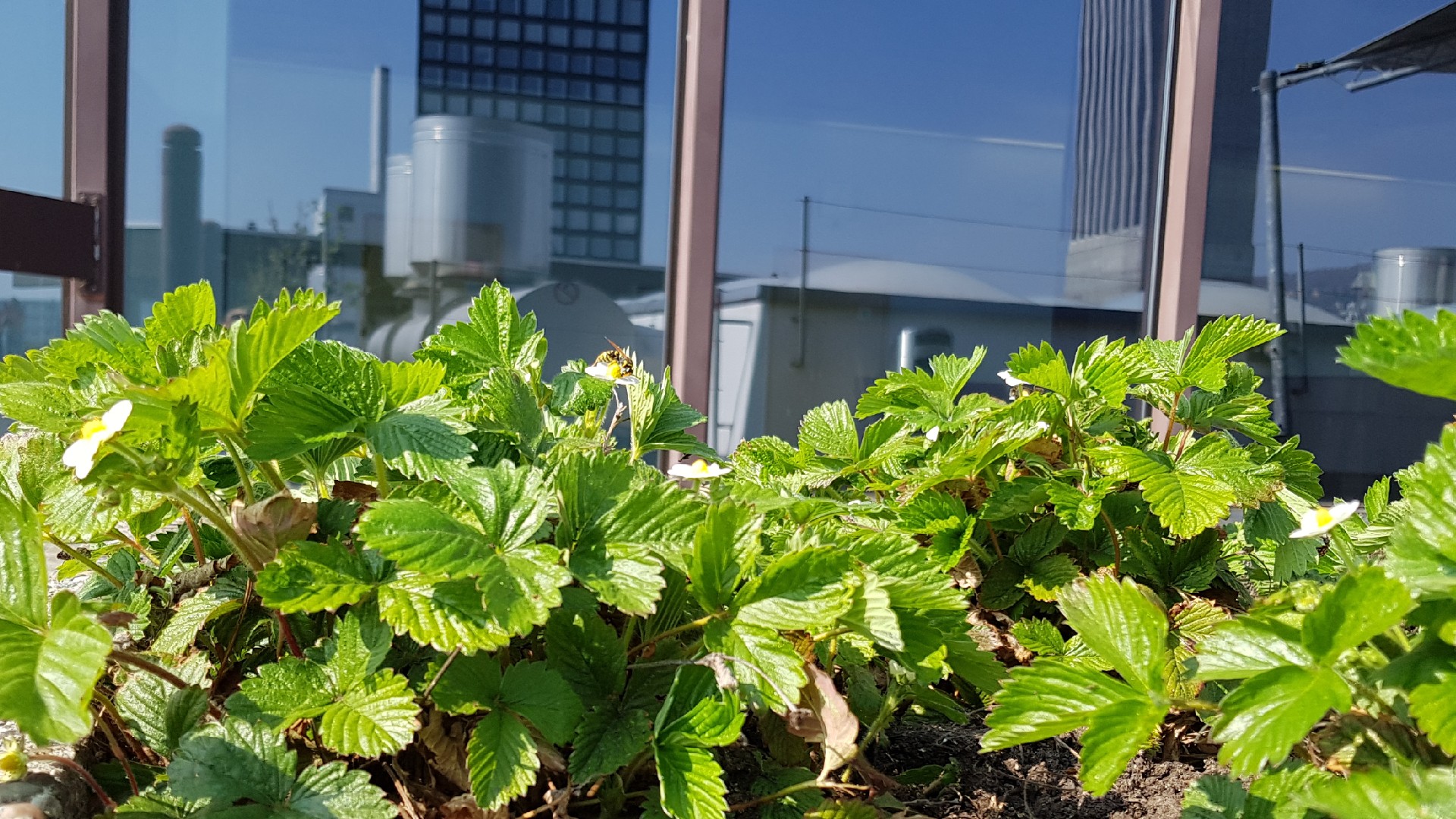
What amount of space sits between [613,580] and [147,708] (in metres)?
0.29

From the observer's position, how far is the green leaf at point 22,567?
1.48 ft

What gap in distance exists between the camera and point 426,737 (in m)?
0.53

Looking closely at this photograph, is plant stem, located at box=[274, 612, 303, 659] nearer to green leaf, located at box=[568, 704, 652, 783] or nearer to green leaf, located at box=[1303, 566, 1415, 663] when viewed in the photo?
green leaf, located at box=[568, 704, 652, 783]

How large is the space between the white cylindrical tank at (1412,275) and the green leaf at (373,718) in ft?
11.7

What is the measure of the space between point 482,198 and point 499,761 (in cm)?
227

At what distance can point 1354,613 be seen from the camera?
412 mm

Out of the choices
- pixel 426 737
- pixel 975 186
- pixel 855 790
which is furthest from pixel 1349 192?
pixel 426 737

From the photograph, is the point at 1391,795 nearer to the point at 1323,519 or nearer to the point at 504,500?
the point at 1323,519

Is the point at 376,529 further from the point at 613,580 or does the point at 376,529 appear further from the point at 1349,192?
the point at 1349,192

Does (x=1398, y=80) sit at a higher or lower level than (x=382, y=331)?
higher

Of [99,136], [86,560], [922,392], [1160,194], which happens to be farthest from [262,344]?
[1160,194]

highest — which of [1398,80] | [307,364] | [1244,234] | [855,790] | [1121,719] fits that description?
[1398,80]

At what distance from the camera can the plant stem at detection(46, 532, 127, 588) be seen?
2.05 ft

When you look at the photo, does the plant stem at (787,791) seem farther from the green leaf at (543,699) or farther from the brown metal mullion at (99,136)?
the brown metal mullion at (99,136)
